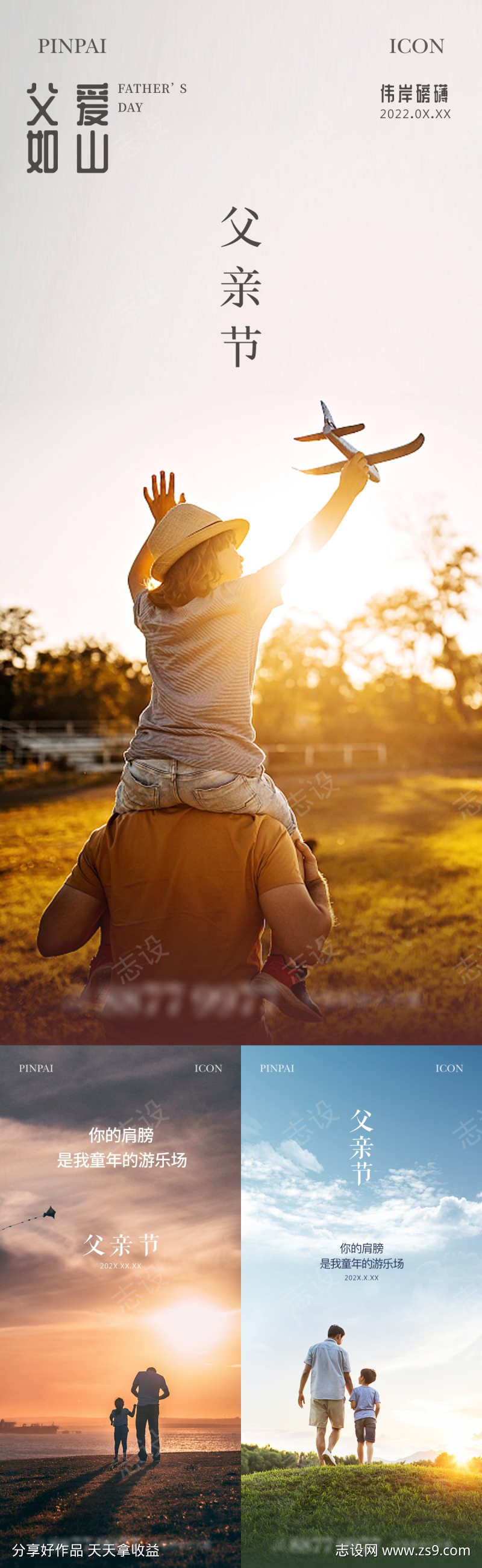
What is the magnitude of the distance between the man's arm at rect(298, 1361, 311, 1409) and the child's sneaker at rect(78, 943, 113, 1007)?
0.96m

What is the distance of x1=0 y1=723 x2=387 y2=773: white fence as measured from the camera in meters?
2.99

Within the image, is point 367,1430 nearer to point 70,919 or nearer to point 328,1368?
point 328,1368

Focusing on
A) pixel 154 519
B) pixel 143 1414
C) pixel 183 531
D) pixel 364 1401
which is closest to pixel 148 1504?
pixel 143 1414

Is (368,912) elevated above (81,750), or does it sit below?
below

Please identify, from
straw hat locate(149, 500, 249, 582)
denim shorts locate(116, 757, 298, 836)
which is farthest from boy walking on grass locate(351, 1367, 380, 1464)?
straw hat locate(149, 500, 249, 582)

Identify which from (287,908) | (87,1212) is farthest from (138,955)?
(87,1212)

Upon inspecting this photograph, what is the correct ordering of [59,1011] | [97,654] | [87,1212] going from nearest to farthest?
[87,1212]
[59,1011]
[97,654]

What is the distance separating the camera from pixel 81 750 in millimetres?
3037

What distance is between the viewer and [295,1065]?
8.07ft

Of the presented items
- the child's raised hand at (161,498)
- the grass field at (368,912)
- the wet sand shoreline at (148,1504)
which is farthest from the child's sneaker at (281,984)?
the child's raised hand at (161,498)

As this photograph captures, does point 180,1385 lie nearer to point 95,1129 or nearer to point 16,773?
point 95,1129

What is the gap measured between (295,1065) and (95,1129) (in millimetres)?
508

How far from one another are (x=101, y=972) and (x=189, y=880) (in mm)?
379

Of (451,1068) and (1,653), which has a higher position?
(1,653)
